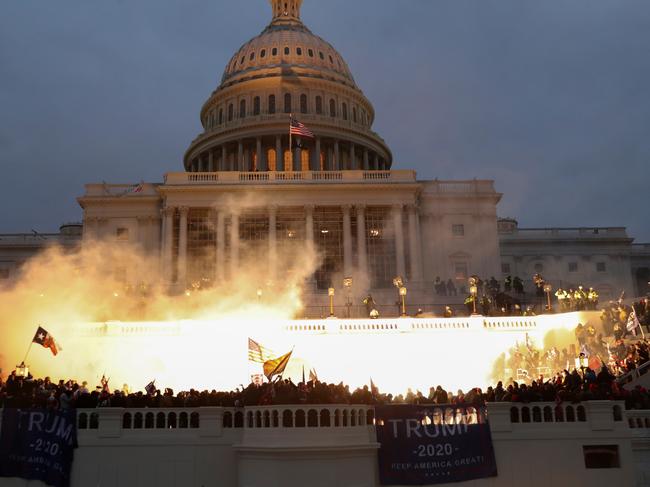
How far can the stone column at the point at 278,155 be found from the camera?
3236 inches

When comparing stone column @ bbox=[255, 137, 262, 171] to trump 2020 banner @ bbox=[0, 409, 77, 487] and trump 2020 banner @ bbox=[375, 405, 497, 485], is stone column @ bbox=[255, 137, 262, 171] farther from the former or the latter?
trump 2020 banner @ bbox=[375, 405, 497, 485]

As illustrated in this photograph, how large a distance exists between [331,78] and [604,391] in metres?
71.9

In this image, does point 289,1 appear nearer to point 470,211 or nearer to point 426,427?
point 470,211

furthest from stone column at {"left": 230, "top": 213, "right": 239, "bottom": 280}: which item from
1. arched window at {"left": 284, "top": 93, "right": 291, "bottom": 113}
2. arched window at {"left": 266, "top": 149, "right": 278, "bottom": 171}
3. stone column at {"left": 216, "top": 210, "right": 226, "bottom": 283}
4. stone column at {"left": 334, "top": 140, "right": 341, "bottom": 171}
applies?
arched window at {"left": 284, "top": 93, "right": 291, "bottom": 113}

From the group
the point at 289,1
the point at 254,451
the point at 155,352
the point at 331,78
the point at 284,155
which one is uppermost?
the point at 289,1

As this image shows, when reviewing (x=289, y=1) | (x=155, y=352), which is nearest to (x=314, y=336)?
(x=155, y=352)

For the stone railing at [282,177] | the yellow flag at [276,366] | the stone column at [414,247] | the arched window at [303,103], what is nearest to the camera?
the yellow flag at [276,366]

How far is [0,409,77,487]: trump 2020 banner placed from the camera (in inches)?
876

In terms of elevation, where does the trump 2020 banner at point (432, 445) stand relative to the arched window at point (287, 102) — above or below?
below

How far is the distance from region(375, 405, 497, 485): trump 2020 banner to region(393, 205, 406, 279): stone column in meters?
37.2

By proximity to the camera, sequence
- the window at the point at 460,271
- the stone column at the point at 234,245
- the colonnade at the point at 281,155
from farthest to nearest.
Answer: the colonnade at the point at 281,155 → the window at the point at 460,271 → the stone column at the point at 234,245

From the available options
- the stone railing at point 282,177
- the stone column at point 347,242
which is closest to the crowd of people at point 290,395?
the stone column at point 347,242

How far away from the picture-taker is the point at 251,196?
62.7 m

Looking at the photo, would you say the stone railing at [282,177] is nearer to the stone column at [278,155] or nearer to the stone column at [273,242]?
the stone column at [273,242]
